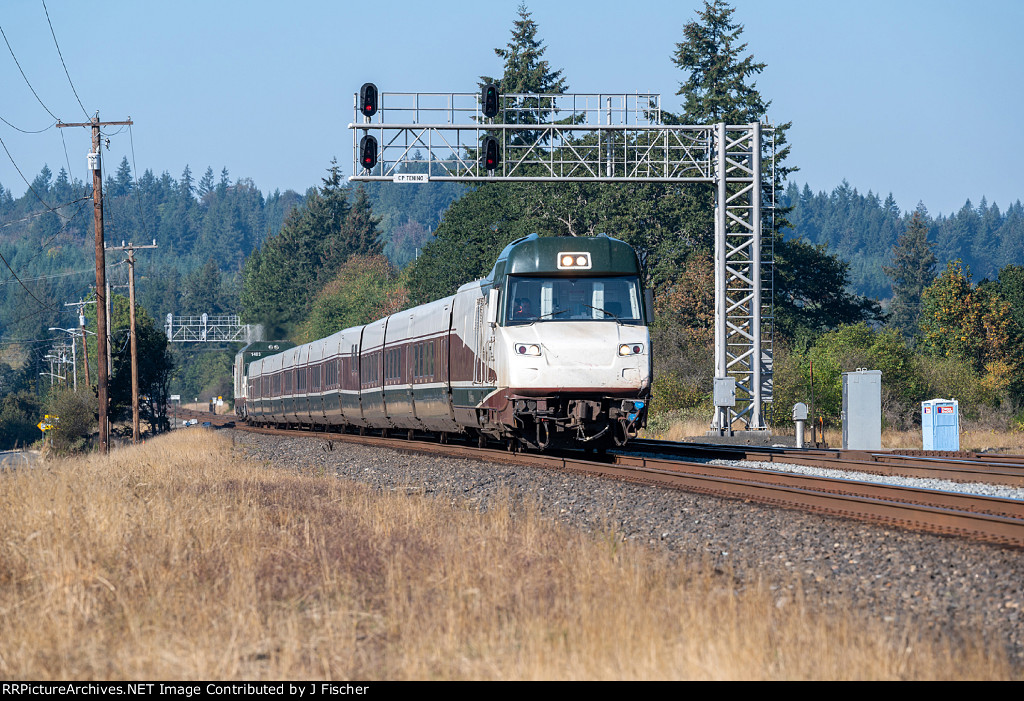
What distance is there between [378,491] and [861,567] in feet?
24.5

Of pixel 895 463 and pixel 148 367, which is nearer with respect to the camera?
pixel 895 463

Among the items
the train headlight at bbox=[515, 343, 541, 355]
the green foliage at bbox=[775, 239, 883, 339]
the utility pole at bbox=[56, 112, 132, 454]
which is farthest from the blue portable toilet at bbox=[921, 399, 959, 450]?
the green foliage at bbox=[775, 239, 883, 339]

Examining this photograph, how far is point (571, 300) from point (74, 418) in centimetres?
4992

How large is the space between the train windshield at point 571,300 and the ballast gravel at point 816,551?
2863mm

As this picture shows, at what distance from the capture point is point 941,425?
2470 cm

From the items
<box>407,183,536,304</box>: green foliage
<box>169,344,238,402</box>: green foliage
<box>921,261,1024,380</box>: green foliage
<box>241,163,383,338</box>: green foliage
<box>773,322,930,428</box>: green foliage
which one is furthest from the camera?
<box>169,344,238,402</box>: green foliage

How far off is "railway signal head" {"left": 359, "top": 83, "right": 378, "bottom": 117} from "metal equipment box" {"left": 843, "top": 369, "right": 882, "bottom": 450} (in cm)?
1316

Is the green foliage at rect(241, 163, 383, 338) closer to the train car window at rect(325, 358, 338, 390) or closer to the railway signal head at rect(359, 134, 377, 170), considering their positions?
the train car window at rect(325, 358, 338, 390)

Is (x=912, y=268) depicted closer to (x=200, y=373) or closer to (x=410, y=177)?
(x=200, y=373)

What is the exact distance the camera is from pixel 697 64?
69.8m

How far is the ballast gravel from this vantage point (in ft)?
23.9

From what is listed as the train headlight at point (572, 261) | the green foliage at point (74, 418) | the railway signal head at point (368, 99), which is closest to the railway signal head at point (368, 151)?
the railway signal head at point (368, 99)

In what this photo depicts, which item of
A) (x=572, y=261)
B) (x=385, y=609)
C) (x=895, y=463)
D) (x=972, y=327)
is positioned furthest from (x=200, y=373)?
(x=385, y=609)

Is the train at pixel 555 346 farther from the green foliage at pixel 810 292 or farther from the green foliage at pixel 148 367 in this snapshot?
the green foliage at pixel 148 367
